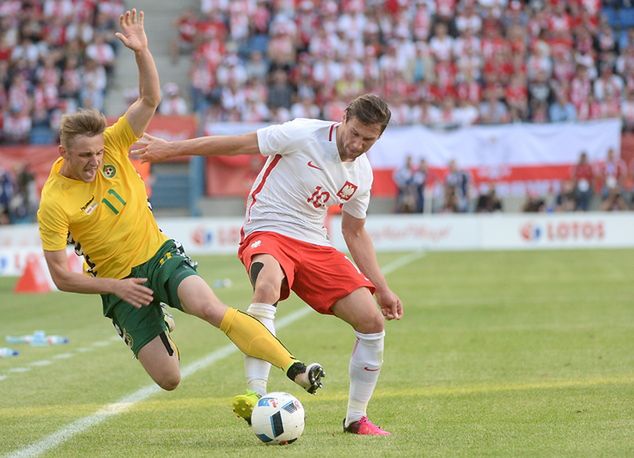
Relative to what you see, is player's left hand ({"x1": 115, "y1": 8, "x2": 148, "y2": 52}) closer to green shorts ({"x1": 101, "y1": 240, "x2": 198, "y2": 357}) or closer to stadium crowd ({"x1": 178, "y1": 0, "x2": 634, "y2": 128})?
green shorts ({"x1": 101, "y1": 240, "x2": 198, "y2": 357})

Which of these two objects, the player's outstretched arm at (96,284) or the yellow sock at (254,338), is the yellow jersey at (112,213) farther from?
the yellow sock at (254,338)

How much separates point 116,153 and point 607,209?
2584 cm

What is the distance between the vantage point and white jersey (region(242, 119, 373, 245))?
25.1 ft

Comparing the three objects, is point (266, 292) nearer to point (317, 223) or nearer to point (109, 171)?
point (317, 223)

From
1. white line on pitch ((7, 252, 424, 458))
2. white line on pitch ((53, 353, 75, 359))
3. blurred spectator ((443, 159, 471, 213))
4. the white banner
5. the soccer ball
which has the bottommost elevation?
blurred spectator ((443, 159, 471, 213))

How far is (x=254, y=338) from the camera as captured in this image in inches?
272

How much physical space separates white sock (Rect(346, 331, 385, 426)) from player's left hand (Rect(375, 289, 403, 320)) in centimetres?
28

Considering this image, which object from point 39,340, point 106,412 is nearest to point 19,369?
point 39,340

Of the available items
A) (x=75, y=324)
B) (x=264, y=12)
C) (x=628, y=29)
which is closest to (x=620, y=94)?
(x=628, y=29)

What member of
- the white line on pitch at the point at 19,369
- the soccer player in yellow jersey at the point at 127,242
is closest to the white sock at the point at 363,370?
the soccer player in yellow jersey at the point at 127,242

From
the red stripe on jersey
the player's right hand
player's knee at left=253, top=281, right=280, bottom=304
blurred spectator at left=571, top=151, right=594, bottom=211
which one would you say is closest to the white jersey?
the red stripe on jersey

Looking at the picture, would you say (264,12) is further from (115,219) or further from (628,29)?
(115,219)

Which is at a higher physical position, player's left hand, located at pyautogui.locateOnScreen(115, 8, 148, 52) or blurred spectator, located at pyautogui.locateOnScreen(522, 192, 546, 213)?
player's left hand, located at pyautogui.locateOnScreen(115, 8, 148, 52)

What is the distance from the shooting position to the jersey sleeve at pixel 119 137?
25.0 ft
